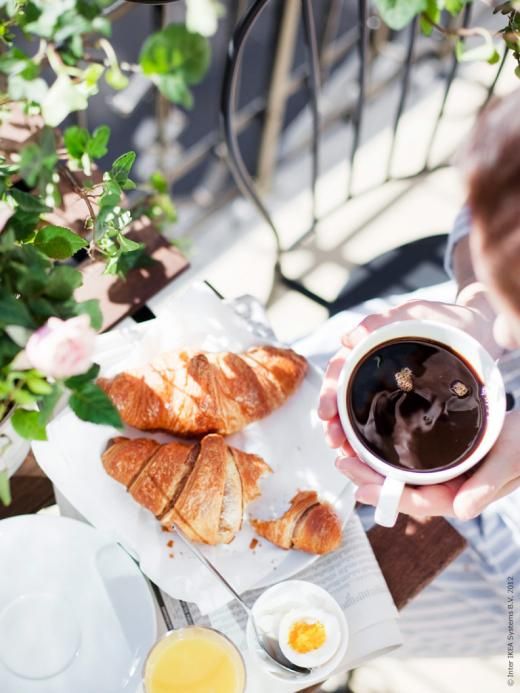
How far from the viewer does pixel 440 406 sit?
81cm

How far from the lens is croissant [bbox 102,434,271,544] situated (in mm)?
853

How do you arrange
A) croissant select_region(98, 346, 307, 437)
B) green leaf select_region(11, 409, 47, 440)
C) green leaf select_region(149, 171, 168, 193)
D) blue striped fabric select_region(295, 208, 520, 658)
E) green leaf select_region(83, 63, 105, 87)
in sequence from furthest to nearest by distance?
green leaf select_region(149, 171, 168, 193) < blue striped fabric select_region(295, 208, 520, 658) < croissant select_region(98, 346, 307, 437) < green leaf select_region(83, 63, 105, 87) < green leaf select_region(11, 409, 47, 440)

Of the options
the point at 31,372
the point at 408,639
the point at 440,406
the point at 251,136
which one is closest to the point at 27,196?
the point at 31,372

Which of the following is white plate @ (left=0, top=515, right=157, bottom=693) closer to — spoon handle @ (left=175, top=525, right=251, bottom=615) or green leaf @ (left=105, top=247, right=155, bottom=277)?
spoon handle @ (left=175, top=525, right=251, bottom=615)

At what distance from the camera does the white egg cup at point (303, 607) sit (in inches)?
31.8

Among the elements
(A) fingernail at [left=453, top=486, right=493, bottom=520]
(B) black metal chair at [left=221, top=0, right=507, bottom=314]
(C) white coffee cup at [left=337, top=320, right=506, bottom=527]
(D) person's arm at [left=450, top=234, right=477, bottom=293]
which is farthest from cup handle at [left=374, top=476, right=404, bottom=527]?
(B) black metal chair at [left=221, top=0, right=507, bottom=314]

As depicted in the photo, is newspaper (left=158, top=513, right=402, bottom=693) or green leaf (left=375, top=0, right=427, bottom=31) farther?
newspaper (left=158, top=513, right=402, bottom=693)

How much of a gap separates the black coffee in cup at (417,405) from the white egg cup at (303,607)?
17 centimetres

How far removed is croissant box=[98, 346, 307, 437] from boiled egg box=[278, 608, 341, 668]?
222mm

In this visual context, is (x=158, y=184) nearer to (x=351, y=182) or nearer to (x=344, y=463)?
(x=351, y=182)

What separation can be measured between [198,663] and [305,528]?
18cm

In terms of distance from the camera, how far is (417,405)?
32.2 inches

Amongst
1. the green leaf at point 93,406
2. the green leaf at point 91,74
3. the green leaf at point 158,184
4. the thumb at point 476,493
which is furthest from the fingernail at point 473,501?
the green leaf at point 158,184

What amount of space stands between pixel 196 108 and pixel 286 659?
1.95 metres
